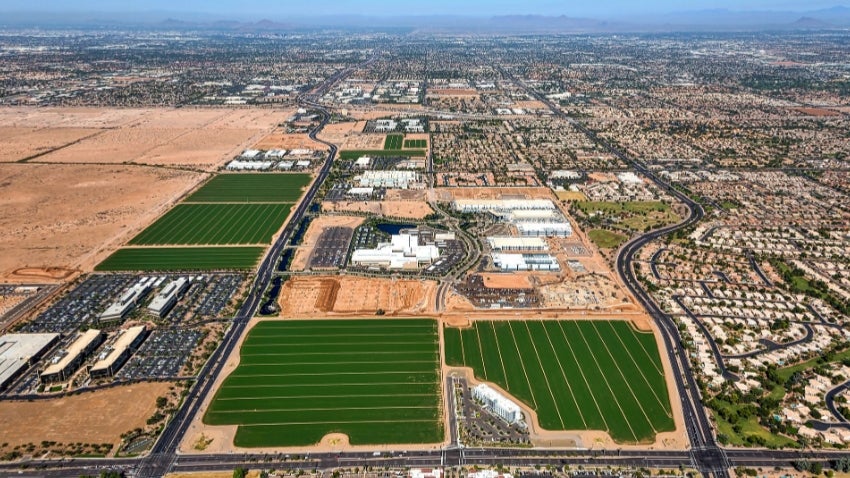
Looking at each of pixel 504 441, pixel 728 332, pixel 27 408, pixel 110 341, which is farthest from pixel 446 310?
pixel 27 408

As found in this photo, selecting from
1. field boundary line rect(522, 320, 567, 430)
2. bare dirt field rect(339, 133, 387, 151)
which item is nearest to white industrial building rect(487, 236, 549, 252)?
field boundary line rect(522, 320, 567, 430)

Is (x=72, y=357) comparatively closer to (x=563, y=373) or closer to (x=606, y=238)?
(x=563, y=373)

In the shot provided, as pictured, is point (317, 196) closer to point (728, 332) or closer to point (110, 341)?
point (110, 341)

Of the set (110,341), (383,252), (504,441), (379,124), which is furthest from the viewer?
(379,124)

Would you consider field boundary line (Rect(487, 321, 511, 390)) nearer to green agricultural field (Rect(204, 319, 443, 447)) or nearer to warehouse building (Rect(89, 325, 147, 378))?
green agricultural field (Rect(204, 319, 443, 447))

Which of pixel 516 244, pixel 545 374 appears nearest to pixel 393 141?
pixel 516 244

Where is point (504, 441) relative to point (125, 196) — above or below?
below
